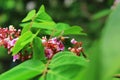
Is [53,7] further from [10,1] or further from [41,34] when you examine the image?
[41,34]

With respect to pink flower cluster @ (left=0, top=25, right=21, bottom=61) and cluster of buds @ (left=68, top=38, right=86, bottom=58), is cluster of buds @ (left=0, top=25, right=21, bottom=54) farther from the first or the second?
cluster of buds @ (left=68, top=38, right=86, bottom=58)

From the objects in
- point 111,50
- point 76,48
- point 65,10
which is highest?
point 111,50

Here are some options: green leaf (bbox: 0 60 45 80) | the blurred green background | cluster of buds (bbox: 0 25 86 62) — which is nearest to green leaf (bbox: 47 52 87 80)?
green leaf (bbox: 0 60 45 80)

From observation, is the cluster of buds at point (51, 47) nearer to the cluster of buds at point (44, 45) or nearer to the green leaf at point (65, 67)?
the cluster of buds at point (44, 45)

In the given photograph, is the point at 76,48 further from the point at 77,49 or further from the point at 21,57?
the point at 21,57

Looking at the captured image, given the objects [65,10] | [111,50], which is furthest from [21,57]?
[65,10]

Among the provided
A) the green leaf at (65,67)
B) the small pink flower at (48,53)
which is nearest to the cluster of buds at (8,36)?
the small pink flower at (48,53)
